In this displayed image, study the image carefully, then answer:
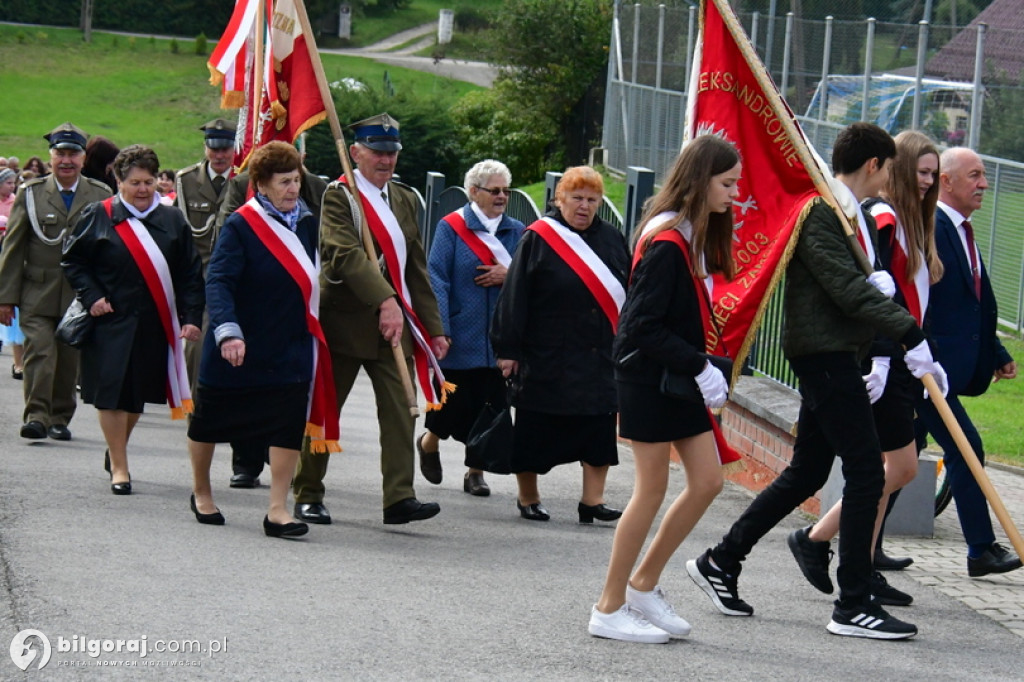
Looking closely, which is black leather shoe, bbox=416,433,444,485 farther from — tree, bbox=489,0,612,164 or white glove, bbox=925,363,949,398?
tree, bbox=489,0,612,164

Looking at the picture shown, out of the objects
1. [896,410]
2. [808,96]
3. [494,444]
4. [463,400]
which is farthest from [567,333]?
[808,96]

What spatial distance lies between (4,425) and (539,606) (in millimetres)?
5541

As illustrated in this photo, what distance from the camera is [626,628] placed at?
572 cm

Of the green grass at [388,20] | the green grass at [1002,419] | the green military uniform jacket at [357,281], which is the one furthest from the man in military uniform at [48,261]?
the green grass at [388,20]

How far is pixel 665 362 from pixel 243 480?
3.92m

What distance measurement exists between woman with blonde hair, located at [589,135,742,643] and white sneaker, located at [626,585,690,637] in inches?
2.0

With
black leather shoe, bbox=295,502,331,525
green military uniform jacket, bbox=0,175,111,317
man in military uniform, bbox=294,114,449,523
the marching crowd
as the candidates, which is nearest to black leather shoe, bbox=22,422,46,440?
the marching crowd

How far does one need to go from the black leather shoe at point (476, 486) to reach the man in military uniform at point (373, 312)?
119 cm

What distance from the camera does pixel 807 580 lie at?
679 cm

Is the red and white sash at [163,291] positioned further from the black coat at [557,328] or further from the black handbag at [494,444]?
the black coat at [557,328]

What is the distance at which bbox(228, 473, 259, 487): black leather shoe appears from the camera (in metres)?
8.89

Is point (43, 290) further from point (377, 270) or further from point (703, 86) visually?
point (703, 86)

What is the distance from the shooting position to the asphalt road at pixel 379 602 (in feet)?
17.7

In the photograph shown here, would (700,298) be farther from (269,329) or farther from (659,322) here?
(269,329)
